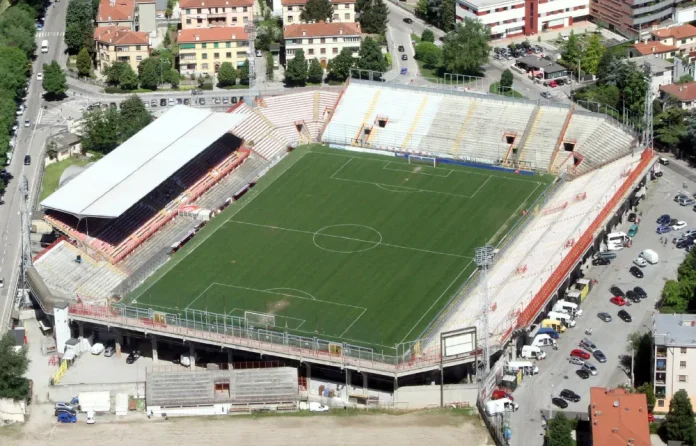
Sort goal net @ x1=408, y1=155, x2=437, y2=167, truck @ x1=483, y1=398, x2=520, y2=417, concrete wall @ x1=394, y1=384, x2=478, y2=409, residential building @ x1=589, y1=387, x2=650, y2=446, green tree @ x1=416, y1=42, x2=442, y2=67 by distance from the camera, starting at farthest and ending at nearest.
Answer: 1. green tree @ x1=416, y1=42, x2=442, y2=67
2. goal net @ x1=408, y1=155, x2=437, y2=167
3. concrete wall @ x1=394, y1=384, x2=478, y2=409
4. truck @ x1=483, y1=398, x2=520, y2=417
5. residential building @ x1=589, y1=387, x2=650, y2=446

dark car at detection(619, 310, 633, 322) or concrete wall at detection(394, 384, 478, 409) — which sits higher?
dark car at detection(619, 310, 633, 322)

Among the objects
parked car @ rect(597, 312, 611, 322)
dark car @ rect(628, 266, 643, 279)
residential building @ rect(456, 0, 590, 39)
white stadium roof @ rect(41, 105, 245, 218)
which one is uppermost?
residential building @ rect(456, 0, 590, 39)

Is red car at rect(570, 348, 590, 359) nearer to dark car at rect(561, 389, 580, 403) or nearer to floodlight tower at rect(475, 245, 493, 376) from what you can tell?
dark car at rect(561, 389, 580, 403)

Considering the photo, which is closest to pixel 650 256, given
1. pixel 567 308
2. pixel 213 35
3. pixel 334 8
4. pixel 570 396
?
pixel 567 308

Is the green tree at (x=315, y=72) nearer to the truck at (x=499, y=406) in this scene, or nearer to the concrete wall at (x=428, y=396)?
the concrete wall at (x=428, y=396)

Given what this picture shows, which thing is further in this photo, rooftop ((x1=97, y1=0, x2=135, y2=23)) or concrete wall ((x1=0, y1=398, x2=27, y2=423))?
rooftop ((x1=97, y1=0, x2=135, y2=23))

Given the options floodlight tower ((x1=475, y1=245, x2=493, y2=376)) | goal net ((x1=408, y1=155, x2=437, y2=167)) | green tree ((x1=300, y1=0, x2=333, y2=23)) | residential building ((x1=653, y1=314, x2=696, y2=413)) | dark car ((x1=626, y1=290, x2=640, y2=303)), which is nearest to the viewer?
residential building ((x1=653, y1=314, x2=696, y2=413))

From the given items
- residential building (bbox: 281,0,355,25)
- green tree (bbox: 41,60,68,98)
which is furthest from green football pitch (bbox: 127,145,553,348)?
residential building (bbox: 281,0,355,25)

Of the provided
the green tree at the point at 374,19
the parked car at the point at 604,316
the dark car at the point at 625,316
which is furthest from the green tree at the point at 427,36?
the dark car at the point at 625,316
